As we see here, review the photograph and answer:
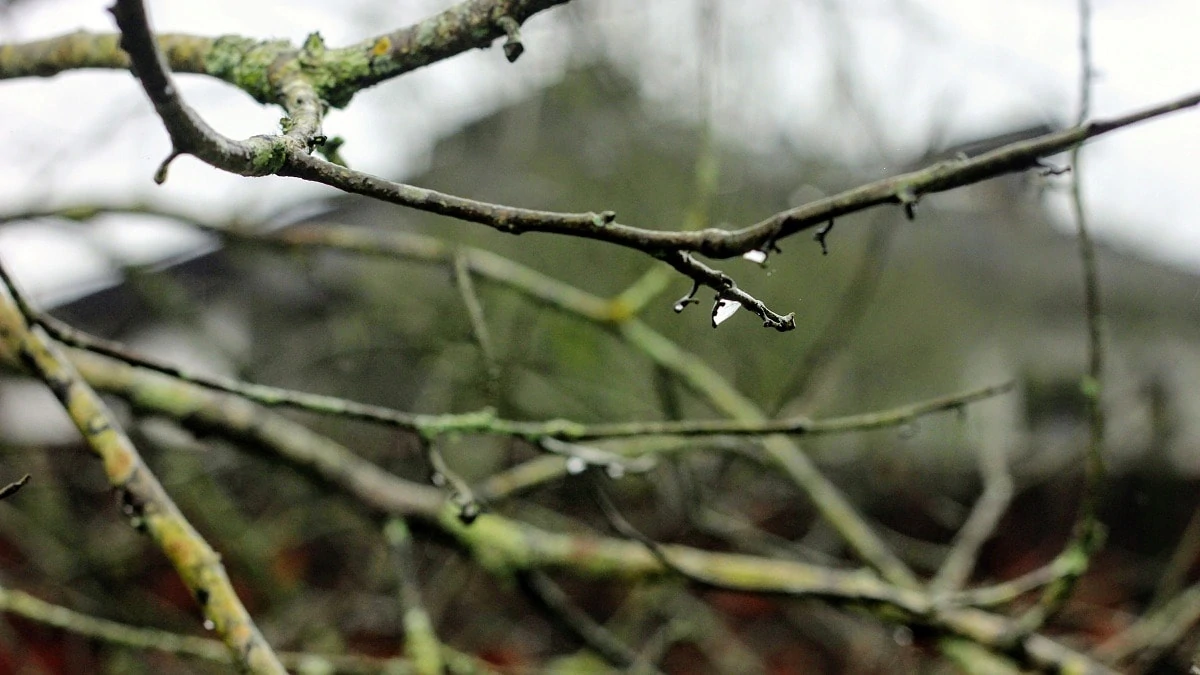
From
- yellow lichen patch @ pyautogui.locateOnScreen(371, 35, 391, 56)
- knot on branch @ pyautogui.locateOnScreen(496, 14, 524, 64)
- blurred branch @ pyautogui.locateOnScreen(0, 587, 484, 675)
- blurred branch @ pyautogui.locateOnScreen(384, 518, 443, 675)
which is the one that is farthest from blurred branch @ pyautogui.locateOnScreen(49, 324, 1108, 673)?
knot on branch @ pyautogui.locateOnScreen(496, 14, 524, 64)

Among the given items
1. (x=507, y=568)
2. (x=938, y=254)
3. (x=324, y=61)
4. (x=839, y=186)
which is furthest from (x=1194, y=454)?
(x=324, y=61)

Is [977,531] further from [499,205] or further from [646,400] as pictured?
[499,205]

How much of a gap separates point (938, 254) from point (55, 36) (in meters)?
3.60

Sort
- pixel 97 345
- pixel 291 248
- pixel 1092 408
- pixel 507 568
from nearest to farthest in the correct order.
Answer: pixel 97 345
pixel 1092 408
pixel 507 568
pixel 291 248

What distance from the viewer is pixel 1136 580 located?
343 cm

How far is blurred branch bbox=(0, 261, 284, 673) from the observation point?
0.93m

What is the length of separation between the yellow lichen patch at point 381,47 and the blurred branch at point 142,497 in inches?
19.8

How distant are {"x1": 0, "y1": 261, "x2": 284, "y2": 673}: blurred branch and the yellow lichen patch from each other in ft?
1.65

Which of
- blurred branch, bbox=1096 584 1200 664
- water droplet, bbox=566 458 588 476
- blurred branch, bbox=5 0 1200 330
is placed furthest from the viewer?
blurred branch, bbox=1096 584 1200 664

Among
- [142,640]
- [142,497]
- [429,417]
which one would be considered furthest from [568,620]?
[142,497]

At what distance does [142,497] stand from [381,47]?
57 cm

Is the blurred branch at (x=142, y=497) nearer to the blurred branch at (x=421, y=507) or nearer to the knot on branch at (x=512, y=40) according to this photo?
the knot on branch at (x=512, y=40)

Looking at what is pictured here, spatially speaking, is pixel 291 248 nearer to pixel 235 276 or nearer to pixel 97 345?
pixel 97 345

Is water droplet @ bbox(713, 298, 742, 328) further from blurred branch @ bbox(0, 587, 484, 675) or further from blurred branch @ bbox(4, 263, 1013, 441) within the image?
blurred branch @ bbox(0, 587, 484, 675)
